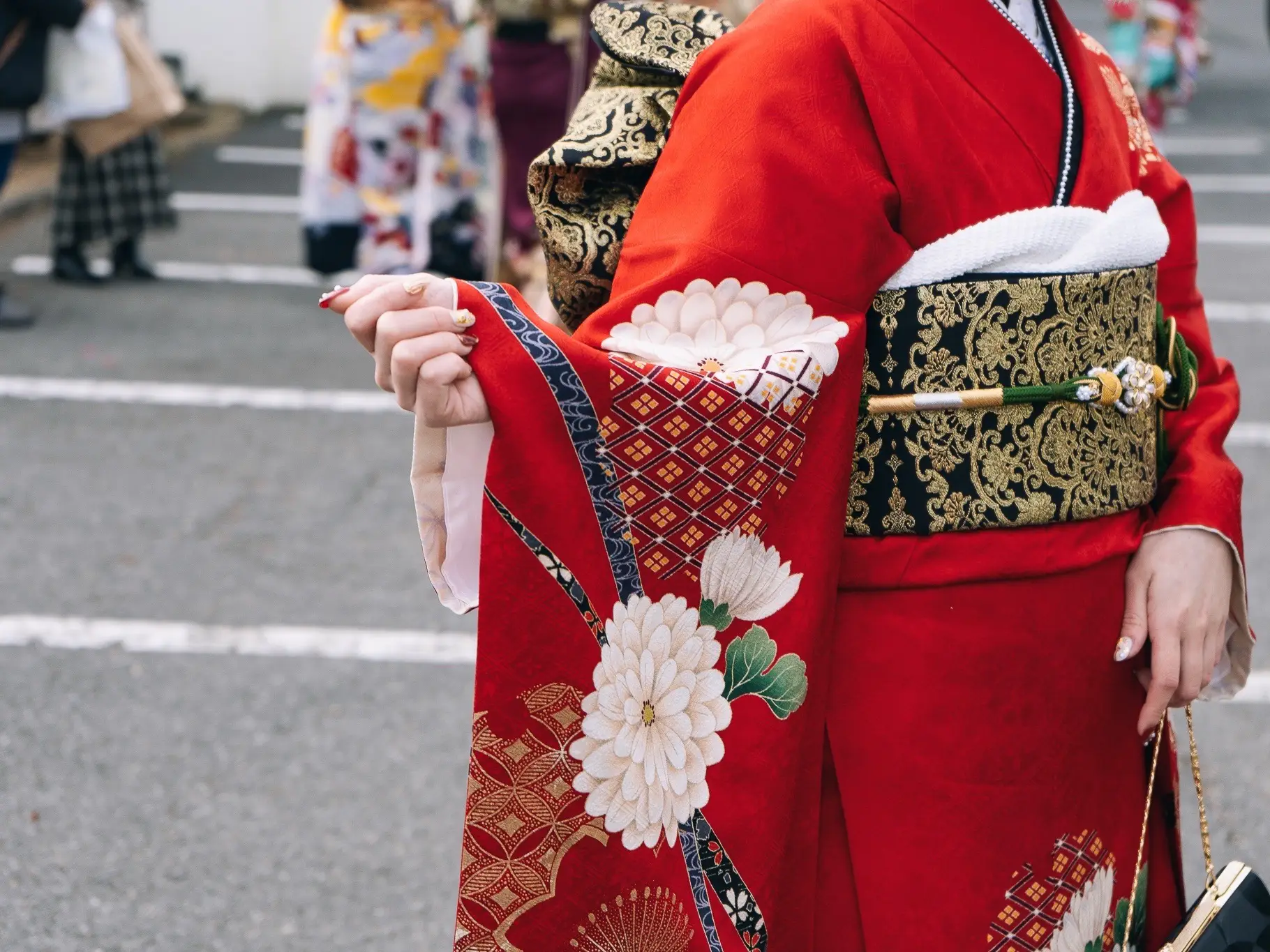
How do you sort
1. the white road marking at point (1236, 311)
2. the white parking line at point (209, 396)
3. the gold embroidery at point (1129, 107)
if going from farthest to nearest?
the white road marking at point (1236, 311), the white parking line at point (209, 396), the gold embroidery at point (1129, 107)

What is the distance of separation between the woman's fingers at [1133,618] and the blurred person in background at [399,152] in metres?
4.96

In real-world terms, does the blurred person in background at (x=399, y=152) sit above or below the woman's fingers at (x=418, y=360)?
below

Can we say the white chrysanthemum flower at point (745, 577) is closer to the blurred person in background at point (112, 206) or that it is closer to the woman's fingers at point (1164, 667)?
the woman's fingers at point (1164, 667)

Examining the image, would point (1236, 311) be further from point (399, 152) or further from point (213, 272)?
point (213, 272)

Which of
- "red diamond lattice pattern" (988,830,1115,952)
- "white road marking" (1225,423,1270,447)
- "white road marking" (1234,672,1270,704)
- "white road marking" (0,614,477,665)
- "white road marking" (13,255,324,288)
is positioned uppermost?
"red diamond lattice pattern" (988,830,1115,952)

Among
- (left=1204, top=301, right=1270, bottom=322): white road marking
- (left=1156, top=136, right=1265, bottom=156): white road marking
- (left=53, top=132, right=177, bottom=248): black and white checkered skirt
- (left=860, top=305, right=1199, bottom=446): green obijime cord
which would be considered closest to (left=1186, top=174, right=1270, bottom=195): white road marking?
(left=1156, top=136, right=1265, bottom=156): white road marking

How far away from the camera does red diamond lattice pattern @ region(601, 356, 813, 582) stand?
50.2 inches

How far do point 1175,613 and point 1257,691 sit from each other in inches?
78.6

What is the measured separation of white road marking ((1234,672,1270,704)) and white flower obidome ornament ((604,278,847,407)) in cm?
225

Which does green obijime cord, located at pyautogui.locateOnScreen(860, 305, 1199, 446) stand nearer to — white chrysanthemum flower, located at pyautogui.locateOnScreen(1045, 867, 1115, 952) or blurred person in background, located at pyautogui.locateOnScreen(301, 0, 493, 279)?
white chrysanthemum flower, located at pyautogui.locateOnScreen(1045, 867, 1115, 952)

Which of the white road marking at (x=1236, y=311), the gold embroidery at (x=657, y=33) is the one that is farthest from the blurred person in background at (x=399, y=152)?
the gold embroidery at (x=657, y=33)

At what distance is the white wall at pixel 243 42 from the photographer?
11031mm

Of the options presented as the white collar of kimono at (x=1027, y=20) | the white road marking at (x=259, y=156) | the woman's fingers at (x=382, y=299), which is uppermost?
the white collar of kimono at (x=1027, y=20)

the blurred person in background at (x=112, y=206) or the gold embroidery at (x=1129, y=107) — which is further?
the blurred person in background at (x=112, y=206)
